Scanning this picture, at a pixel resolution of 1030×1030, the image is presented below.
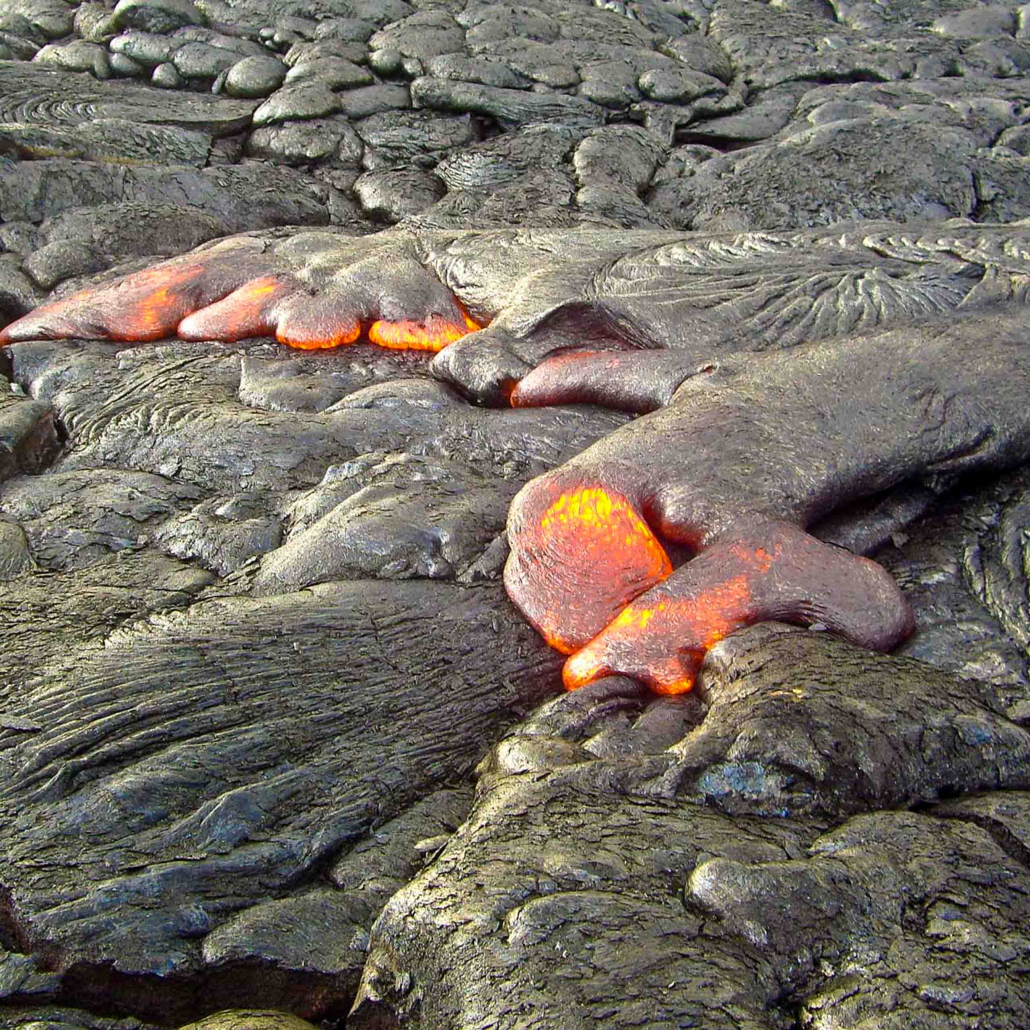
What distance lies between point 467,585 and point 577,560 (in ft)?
1.19

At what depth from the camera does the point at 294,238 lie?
→ 5.57 meters

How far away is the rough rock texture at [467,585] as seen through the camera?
84.0 inches

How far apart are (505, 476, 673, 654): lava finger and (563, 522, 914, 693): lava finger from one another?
Result: 108 mm

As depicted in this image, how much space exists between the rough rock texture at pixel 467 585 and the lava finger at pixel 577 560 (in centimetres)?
10

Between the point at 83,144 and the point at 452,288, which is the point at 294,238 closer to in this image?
the point at 452,288

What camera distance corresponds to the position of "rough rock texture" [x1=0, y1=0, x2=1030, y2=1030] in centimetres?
213

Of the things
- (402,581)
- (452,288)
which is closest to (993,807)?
(402,581)

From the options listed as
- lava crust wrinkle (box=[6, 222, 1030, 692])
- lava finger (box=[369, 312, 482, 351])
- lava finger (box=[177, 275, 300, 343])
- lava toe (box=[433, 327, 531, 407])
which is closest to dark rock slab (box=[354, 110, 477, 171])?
lava crust wrinkle (box=[6, 222, 1030, 692])

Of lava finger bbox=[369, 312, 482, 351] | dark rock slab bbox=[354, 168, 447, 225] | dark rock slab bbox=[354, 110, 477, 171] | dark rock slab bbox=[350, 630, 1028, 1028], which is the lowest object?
dark rock slab bbox=[350, 630, 1028, 1028]

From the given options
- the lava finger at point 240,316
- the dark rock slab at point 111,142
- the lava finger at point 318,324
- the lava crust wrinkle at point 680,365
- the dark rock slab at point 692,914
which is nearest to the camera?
the dark rock slab at point 692,914

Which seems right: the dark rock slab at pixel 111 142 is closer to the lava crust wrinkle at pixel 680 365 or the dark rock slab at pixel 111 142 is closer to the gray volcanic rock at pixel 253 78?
the gray volcanic rock at pixel 253 78

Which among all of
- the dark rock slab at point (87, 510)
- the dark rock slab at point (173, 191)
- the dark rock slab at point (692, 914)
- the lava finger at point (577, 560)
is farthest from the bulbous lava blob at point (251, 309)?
the dark rock slab at point (692, 914)

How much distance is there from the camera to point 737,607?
3072mm

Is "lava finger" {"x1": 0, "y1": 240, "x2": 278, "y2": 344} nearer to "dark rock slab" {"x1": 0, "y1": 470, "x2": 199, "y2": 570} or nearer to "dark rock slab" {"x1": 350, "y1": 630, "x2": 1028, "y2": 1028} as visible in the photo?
"dark rock slab" {"x1": 0, "y1": 470, "x2": 199, "y2": 570}
